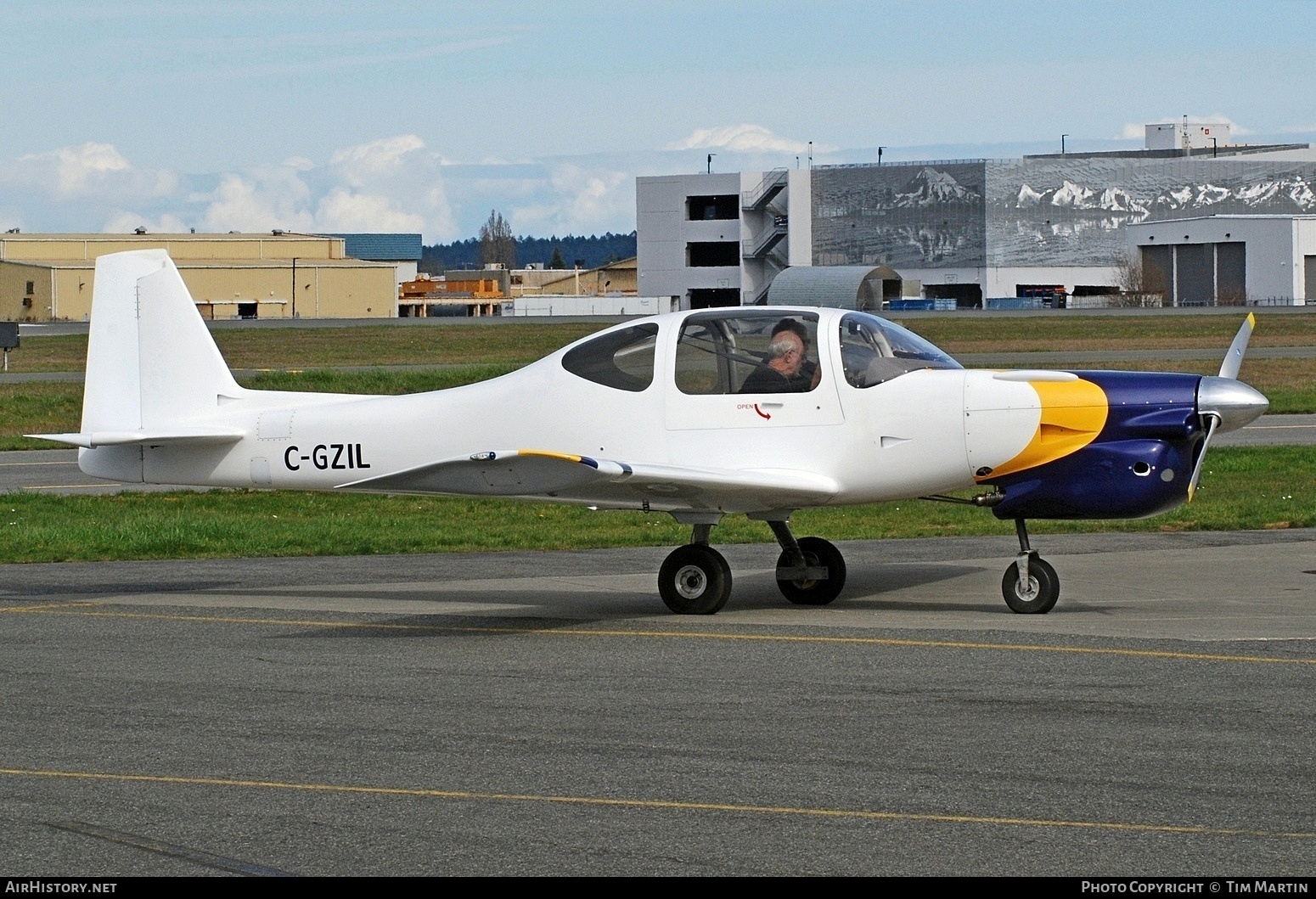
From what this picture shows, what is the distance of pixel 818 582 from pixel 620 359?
229 centimetres

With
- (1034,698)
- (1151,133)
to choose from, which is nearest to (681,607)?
(1034,698)

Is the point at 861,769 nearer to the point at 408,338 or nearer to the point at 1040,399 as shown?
the point at 1040,399

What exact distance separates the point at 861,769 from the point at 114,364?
8149 mm

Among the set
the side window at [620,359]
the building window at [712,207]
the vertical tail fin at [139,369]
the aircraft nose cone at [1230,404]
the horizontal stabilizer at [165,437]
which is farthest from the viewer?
the building window at [712,207]

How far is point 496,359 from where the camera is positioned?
5219 cm

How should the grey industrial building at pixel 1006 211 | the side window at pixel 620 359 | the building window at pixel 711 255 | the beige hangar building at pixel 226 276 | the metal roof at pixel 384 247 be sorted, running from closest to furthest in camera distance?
the side window at pixel 620 359 < the beige hangar building at pixel 226 276 < the grey industrial building at pixel 1006 211 < the building window at pixel 711 255 < the metal roof at pixel 384 247

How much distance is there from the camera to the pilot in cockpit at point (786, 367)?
38.4 ft

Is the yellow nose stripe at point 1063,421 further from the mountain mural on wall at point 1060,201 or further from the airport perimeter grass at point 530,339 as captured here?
the mountain mural on wall at point 1060,201

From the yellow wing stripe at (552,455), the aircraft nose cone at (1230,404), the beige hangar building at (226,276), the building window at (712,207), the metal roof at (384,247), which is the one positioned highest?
the metal roof at (384,247)

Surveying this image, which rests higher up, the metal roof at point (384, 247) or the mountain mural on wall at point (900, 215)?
the metal roof at point (384, 247)

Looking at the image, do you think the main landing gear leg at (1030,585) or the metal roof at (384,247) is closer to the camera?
the main landing gear leg at (1030,585)

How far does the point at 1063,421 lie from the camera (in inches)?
442

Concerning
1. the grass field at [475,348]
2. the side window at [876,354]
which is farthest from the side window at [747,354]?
the grass field at [475,348]

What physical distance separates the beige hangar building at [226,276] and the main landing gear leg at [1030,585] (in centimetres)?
11236
